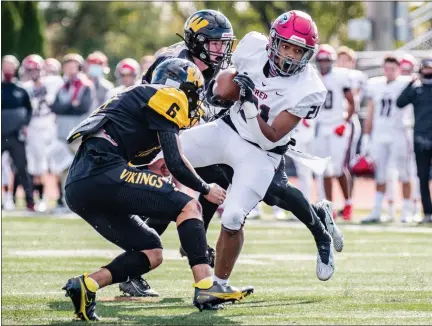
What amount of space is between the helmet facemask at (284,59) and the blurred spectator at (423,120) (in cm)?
604

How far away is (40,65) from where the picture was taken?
15133 millimetres

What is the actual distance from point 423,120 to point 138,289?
6.43m

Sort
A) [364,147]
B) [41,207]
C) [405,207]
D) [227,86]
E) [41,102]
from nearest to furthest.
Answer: [227,86]
[405,207]
[41,207]
[41,102]
[364,147]

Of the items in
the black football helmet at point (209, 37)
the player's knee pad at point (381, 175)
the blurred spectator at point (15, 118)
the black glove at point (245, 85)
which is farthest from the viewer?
the blurred spectator at point (15, 118)

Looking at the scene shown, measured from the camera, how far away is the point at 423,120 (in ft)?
41.4

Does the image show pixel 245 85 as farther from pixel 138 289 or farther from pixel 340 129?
pixel 340 129

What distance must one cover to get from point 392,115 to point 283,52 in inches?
271

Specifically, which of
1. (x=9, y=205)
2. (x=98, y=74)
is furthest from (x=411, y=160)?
(x=9, y=205)

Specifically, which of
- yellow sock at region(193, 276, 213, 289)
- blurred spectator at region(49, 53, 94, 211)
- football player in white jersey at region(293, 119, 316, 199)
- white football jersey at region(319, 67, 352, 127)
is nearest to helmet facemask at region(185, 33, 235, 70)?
yellow sock at region(193, 276, 213, 289)

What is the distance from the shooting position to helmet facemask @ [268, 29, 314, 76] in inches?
261

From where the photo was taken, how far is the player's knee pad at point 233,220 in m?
6.44

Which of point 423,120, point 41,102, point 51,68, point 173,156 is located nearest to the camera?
point 173,156

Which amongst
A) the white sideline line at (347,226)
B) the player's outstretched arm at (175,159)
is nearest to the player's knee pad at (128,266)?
the player's outstretched arm at (175,159)

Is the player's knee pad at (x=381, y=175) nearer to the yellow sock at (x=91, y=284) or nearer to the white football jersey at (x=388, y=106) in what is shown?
the white football jersey at (x=388, y=106)
